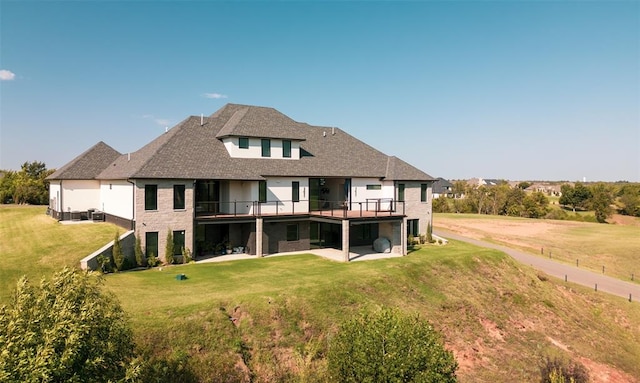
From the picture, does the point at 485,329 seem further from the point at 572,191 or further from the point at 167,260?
the point at 572,191

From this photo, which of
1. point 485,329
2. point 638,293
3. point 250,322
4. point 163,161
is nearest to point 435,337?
point 250,322

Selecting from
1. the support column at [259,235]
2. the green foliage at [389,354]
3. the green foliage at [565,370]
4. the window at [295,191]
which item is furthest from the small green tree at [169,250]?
the green foliage at [565,370]

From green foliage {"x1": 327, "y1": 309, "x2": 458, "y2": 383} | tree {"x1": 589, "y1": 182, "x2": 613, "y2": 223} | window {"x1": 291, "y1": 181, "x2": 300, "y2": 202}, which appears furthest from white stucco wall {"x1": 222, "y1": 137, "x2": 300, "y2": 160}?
tree {"x1": 589, "y1": 182, "x2": 613, "y2": 223}

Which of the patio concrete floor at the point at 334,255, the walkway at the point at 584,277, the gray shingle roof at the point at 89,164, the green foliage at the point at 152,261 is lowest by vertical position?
the walkway at the point at 584,277

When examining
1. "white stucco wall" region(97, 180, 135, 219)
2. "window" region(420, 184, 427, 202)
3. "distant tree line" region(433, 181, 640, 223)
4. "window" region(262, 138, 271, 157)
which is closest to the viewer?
"white stucco wall" region(97, 180, 135, 219)

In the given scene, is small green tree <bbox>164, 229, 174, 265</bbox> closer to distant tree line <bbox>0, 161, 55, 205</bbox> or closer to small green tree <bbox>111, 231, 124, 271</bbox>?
small green tree <bbox>111, 231, 124, 271</bbox>

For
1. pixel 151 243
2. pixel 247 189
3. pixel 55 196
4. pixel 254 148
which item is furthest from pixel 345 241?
pixel 55 196

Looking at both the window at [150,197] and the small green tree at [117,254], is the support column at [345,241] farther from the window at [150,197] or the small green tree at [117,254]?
the small green tree at [117,254]
